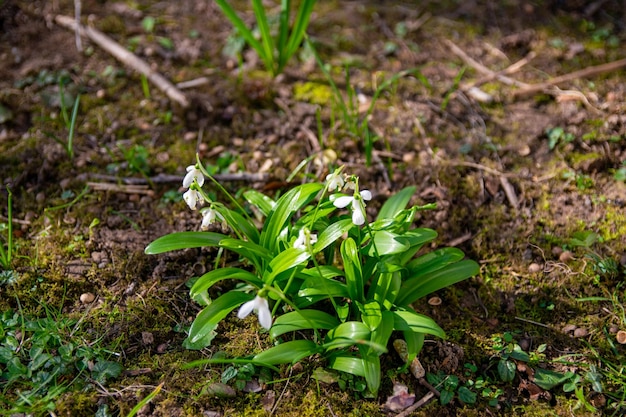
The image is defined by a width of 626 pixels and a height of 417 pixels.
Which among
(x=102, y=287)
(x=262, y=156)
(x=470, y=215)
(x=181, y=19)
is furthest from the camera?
(x=181, y=19)

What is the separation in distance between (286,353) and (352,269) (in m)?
0.46

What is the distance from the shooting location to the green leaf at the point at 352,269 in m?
2.37

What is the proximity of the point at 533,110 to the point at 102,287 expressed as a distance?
3.06m

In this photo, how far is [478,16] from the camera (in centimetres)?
467

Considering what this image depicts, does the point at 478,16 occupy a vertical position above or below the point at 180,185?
above

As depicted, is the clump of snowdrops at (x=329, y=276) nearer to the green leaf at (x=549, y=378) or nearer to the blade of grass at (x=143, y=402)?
the blade of grass at (x=143, y=402)

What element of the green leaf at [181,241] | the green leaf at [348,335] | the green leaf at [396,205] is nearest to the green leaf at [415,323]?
the green leaf at [348,335]

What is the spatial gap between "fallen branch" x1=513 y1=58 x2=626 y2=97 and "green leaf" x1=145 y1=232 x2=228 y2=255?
8.34 feet

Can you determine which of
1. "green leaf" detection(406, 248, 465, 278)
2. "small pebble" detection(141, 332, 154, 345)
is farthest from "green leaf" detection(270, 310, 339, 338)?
"small pebble" detection(141, 332, 154, 345)

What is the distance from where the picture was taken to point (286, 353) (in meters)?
2.31

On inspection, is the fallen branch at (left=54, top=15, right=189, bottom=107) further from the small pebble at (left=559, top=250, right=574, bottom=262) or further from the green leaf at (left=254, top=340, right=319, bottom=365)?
the small pebble at (left=559, top=250, right=574, bottom=262)

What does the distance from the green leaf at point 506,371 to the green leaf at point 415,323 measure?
1.37ft

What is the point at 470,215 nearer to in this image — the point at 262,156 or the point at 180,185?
the point at 262,156

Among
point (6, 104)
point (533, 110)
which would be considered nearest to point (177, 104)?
point (6, 104)
